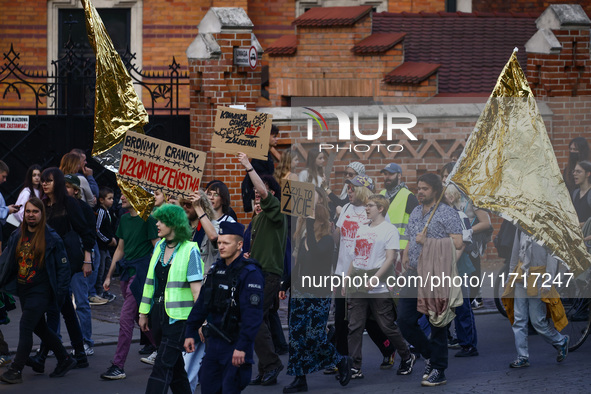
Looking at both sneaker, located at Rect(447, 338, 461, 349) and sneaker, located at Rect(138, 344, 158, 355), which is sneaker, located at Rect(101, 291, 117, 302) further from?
sneaker, located at Rect(447, 338, 461, 349)

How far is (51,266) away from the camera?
29.6ft

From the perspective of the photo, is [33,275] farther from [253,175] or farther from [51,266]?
[253,175]

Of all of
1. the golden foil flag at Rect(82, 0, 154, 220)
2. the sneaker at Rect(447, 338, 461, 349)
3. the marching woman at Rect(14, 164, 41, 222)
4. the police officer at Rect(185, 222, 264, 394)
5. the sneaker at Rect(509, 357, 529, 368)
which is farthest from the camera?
the marching woman at Rect(14, 164, 41, 222)

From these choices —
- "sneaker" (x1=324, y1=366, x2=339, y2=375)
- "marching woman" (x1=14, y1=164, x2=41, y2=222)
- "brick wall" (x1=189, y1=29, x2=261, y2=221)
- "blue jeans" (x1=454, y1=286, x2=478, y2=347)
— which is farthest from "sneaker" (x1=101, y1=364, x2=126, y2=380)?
"brick wall" (x1=189, y1=29, x2=261, y2=221)

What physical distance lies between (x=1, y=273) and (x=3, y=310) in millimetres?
993

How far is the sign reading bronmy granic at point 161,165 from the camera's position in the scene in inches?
363

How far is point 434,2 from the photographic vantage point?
69.9 feet

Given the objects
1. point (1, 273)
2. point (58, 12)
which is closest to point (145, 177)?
point (1, 273)

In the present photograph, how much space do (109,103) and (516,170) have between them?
4.35m

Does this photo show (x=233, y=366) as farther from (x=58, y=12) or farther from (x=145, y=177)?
(x=58, y=12)

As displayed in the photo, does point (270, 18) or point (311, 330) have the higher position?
point (270, 18)

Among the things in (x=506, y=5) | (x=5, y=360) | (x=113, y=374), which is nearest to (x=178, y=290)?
(x=113, y=374)

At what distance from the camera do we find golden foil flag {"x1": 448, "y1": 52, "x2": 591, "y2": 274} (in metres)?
8.84

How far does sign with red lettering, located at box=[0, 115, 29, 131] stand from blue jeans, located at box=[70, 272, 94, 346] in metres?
5.28
